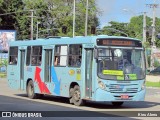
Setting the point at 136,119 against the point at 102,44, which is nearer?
the point at 136,119

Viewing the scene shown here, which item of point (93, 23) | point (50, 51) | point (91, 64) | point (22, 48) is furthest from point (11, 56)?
point (93, 23)

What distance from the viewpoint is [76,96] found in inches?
725

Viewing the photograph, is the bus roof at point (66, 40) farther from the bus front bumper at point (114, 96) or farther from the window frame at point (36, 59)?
the bus front bumper at point (114, 96)

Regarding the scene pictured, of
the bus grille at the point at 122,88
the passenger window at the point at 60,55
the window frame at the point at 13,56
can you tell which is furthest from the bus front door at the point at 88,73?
the window frame at the point at 13,56

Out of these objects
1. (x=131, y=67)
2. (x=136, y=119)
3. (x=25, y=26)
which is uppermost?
(x=25, y=26)

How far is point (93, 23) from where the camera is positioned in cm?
9500

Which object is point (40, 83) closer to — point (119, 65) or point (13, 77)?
point (13, 77)

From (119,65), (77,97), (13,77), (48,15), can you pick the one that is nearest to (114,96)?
(119,65)

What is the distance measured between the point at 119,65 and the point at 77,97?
2.23 metres

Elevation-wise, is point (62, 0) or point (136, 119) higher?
point (62, 0)

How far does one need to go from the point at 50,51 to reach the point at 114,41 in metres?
3.82

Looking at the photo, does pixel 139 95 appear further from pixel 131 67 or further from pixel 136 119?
pixel 136 119

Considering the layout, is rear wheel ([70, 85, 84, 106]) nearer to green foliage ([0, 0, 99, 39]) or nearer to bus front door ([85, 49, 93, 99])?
bus front door ([85, 49, 93, 99])

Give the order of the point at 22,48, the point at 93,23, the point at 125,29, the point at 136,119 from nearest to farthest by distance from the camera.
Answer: the point at 136,119, the point at 22,48, the point at 93,23, the point at 125,29
